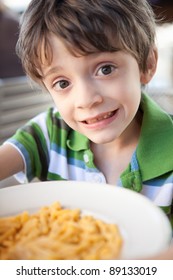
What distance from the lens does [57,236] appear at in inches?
16.9

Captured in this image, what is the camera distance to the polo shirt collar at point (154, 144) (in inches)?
27.1

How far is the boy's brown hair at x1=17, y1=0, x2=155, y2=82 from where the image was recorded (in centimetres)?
58

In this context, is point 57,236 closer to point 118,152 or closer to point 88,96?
point 88,96

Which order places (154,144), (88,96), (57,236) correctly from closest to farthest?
(57,236)
(88,96)
(154,144)

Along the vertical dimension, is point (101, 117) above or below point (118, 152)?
above

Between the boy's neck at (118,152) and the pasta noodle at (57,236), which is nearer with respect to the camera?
the pasta noodle at (57,236)

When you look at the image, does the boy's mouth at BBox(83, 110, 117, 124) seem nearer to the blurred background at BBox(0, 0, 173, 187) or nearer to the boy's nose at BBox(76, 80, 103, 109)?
the boy's nose at BBox(76, 80, 103, 109)

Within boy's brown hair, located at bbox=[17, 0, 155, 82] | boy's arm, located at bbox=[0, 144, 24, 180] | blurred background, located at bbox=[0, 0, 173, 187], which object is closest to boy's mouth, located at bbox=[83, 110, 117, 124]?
boy's brown hair, located at bbox=[17, 0, 155, 82]

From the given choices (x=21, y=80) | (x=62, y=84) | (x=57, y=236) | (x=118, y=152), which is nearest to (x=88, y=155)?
(x=118, y=152)

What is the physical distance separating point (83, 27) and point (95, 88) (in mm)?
100

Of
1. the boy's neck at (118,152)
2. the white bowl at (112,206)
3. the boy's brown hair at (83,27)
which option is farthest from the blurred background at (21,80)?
the white bowl at (112,206)

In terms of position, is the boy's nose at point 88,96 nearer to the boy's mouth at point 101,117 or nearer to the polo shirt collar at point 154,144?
the boy's mouth at point 101,117

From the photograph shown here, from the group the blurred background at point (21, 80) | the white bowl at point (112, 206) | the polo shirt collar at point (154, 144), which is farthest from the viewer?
the blurred background at point (21, 80)
